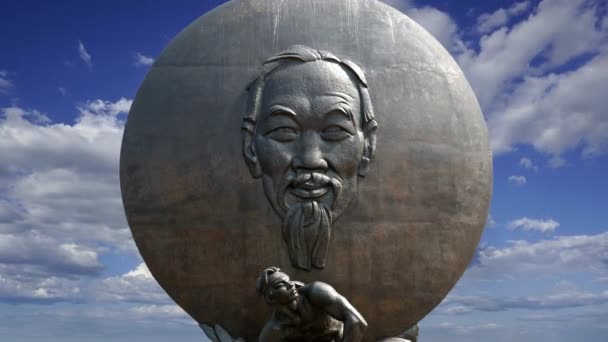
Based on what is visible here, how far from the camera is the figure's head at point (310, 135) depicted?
913 cm

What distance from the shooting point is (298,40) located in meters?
9.64

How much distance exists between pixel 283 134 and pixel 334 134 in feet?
1.84

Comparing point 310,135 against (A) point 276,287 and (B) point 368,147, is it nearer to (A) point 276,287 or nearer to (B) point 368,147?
(B) point 368,147

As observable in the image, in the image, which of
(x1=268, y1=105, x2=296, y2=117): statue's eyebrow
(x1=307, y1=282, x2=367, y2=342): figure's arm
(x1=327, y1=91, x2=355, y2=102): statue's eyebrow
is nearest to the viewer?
(x1=307, y1=282, x2=367, y2=342): figure's arm

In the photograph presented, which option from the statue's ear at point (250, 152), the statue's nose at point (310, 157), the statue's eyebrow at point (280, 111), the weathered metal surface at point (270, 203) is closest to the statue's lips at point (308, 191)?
the statue's nose at point (310, 157)

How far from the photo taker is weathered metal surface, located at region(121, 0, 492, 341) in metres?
9.22

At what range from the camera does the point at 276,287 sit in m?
8.27

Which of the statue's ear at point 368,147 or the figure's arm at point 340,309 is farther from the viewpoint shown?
the statue's ear at point 368,147

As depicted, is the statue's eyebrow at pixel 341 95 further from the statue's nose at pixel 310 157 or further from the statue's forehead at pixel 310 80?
the statue's nose at pixel 310 157

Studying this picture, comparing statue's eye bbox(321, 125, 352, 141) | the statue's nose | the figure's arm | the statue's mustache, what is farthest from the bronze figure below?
statue's eye bbox(321, 125, 352, 141)

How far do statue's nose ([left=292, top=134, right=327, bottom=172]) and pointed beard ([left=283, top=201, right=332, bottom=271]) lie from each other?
0.39 meters

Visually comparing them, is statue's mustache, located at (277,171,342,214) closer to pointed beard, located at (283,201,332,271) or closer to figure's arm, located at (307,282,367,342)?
pointed beard, located at (283,201,332,271)

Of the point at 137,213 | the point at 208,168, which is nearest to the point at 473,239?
the point at 208,168

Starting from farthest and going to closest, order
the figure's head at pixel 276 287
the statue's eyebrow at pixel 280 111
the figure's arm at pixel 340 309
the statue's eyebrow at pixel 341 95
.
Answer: the statue's eyebrow at pixel 341 95 < the statue's eyebrow at pixel 280 111 < the figure's head at pixel 276 287 < the figure's arm at pixel 340 309
